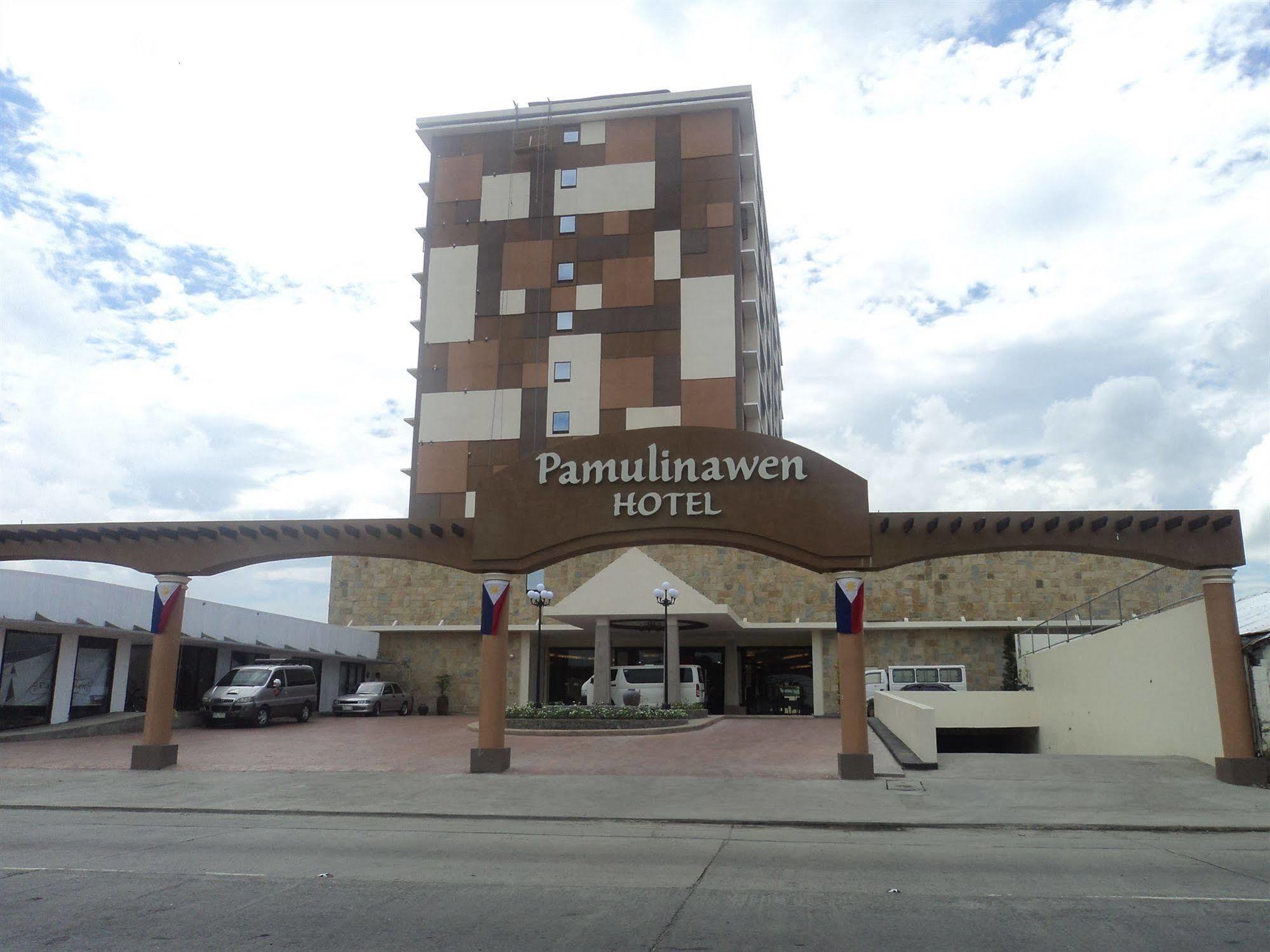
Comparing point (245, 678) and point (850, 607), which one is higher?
point (850, 607)

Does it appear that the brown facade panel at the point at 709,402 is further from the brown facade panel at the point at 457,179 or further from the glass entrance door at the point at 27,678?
the glass entrance door at the point at 27,678

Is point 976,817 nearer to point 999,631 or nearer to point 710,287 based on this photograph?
point 999,631

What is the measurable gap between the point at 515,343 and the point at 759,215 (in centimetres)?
1737

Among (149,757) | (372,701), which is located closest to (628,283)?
(372,701)

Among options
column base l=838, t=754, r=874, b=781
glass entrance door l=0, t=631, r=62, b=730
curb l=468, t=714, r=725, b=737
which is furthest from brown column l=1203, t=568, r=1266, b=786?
glass entrance door l=0, t=631, r=62, b=730

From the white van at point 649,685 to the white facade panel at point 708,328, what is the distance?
16.9 metres

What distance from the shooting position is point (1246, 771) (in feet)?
52.5

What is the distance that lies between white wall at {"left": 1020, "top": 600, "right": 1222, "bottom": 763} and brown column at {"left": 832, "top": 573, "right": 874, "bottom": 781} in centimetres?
648

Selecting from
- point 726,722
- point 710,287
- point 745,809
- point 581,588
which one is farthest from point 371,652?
point 745,809

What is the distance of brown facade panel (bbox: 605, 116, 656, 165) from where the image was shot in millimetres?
49656

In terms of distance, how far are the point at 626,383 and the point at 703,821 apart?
3522cm

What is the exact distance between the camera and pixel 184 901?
801cm

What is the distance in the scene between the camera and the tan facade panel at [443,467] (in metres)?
47.5

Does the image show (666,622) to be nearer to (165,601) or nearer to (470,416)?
(165,601)
